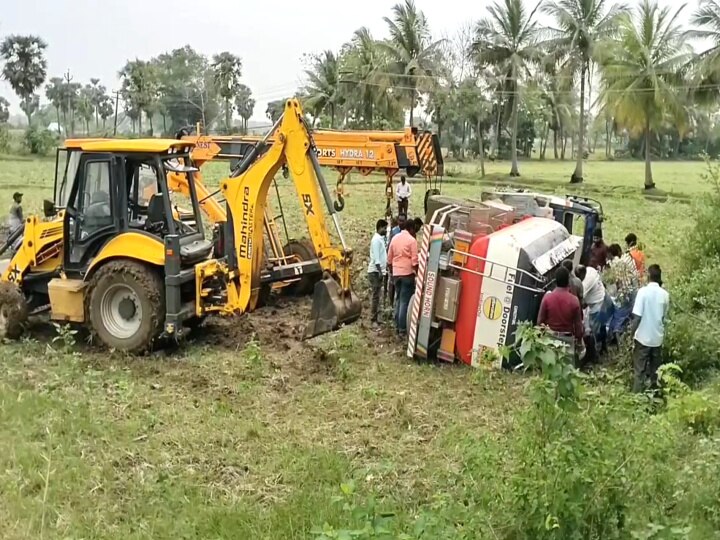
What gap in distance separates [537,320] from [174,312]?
4.09m

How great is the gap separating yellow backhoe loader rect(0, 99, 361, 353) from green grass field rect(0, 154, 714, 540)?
45cm

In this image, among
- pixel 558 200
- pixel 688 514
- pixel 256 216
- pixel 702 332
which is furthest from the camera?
pixel 558 200

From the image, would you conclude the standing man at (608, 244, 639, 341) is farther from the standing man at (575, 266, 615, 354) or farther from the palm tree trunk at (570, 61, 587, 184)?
the palm tree trunk at (570, 61, 587, 184)

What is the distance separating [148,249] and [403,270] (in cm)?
324

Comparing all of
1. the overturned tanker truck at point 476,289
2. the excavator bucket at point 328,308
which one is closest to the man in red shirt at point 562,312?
the overturned tanker truck at point 476,289

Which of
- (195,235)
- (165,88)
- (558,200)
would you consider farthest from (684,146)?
(195,235)

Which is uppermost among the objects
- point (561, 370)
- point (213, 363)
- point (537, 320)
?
point (561, 370)

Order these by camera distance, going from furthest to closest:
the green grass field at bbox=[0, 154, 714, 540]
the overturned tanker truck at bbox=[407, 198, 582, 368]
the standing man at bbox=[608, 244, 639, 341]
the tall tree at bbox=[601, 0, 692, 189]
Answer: the tall tree at bbox=[601, 0, 692, 189] < the standing man at bbox=[608, 244, 639, 341] < the overturned tanker truck at bbox=[407, 198, 582, 368] < the green grass field at bbox=[0, 154, 714, 540]

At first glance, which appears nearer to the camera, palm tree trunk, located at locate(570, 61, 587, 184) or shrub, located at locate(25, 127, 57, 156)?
palm tree trunk, located at locate(570, 61, 587, 184)

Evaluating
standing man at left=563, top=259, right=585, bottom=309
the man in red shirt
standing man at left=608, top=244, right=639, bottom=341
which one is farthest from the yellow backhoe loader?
standing man at left=608, top=244, right=639, bottom=341

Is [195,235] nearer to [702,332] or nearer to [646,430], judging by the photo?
[702,332]

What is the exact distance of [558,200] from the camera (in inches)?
512

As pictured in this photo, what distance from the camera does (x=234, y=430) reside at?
7102 millimetres

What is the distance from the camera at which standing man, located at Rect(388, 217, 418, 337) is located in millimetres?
10594
